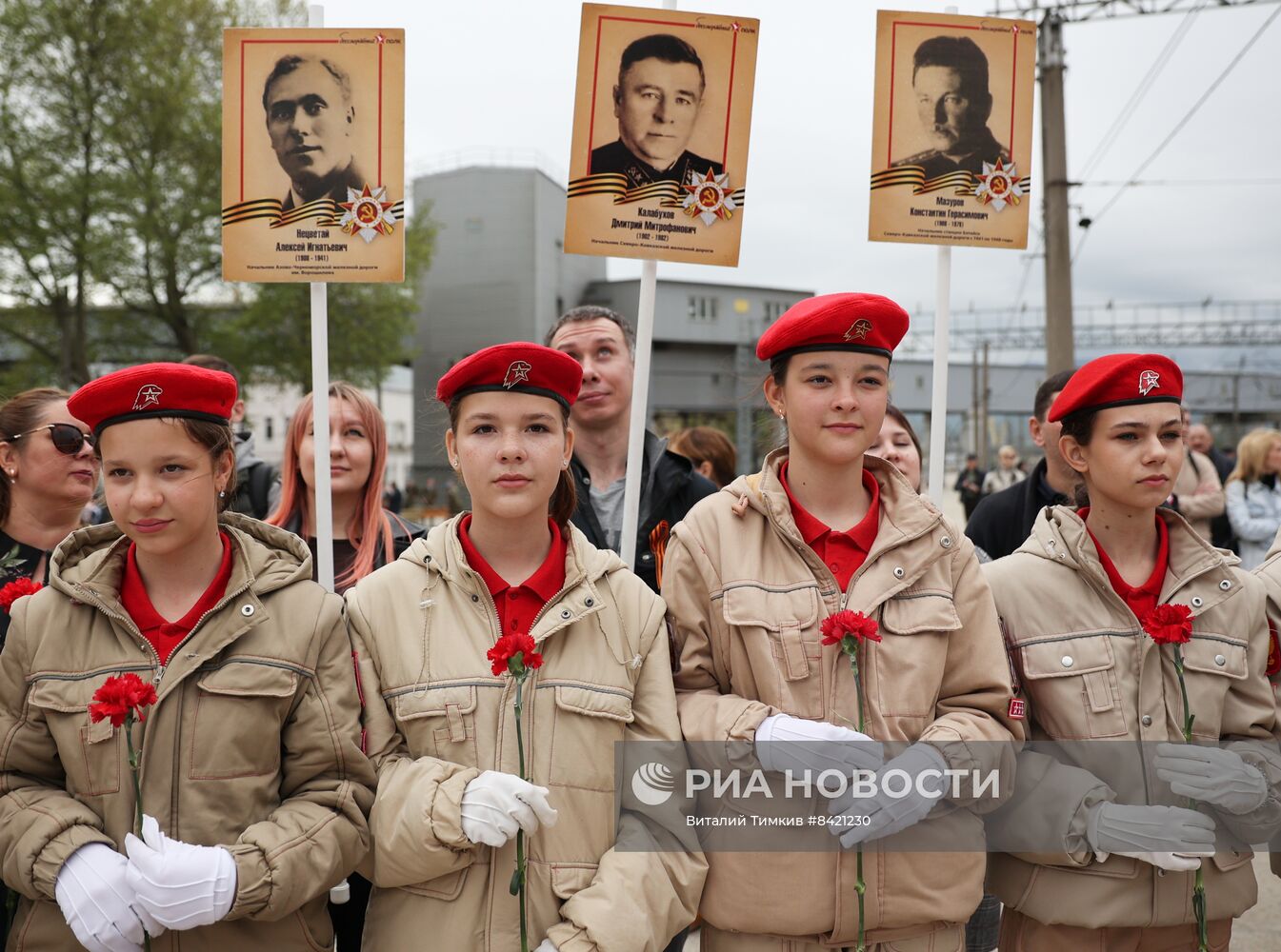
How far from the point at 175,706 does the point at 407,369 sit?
4509 centimetres

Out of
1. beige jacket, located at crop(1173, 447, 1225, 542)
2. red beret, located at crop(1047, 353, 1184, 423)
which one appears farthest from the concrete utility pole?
red beret, located at crop(1047, 353, 1184, 423)

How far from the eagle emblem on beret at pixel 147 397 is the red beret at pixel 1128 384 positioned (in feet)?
7.48

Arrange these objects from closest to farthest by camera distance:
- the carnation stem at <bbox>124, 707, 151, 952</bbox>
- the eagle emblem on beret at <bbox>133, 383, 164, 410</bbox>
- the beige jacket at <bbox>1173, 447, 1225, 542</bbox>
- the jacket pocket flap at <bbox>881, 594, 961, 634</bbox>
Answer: the carnation stem at <bbox>124, 707, 151, 952</bbox>, the eagle emblem on beret at <bbox>133, 383, 164, 410</bbox>, the jacket pocket flap at <bbox>881, 594, 961, 634</bbox>, the beige jacket at <bbox>1173, 447, 1225, 542</bbox>

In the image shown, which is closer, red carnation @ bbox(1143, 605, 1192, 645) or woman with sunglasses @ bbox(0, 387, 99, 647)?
red carnation @ bbox(1143, 605, 1192, 645)

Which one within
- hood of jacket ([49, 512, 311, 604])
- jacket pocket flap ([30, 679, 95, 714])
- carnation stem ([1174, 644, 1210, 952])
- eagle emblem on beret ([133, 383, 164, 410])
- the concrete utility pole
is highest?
the concrete utility pole

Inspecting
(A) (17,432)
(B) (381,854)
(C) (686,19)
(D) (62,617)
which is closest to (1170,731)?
(B) (381,854)

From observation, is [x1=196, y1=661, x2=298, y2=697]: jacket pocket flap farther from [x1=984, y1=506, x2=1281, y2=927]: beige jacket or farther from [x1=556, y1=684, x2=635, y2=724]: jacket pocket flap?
[x1=984, y1=506, x2=1281, y2=927]: beige jacket

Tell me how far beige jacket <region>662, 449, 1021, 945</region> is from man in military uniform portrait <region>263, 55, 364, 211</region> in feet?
5.28

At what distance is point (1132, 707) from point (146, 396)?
2.54m

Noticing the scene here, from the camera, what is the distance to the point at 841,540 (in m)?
2.50

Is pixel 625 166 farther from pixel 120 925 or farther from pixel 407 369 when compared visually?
pixel 407 369

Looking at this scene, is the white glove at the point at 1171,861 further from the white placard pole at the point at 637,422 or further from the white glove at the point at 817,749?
the white placard pole at the point at 637,422

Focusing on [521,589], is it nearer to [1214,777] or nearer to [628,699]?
[628,699]

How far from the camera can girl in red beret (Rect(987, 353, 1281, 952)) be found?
2381mm
